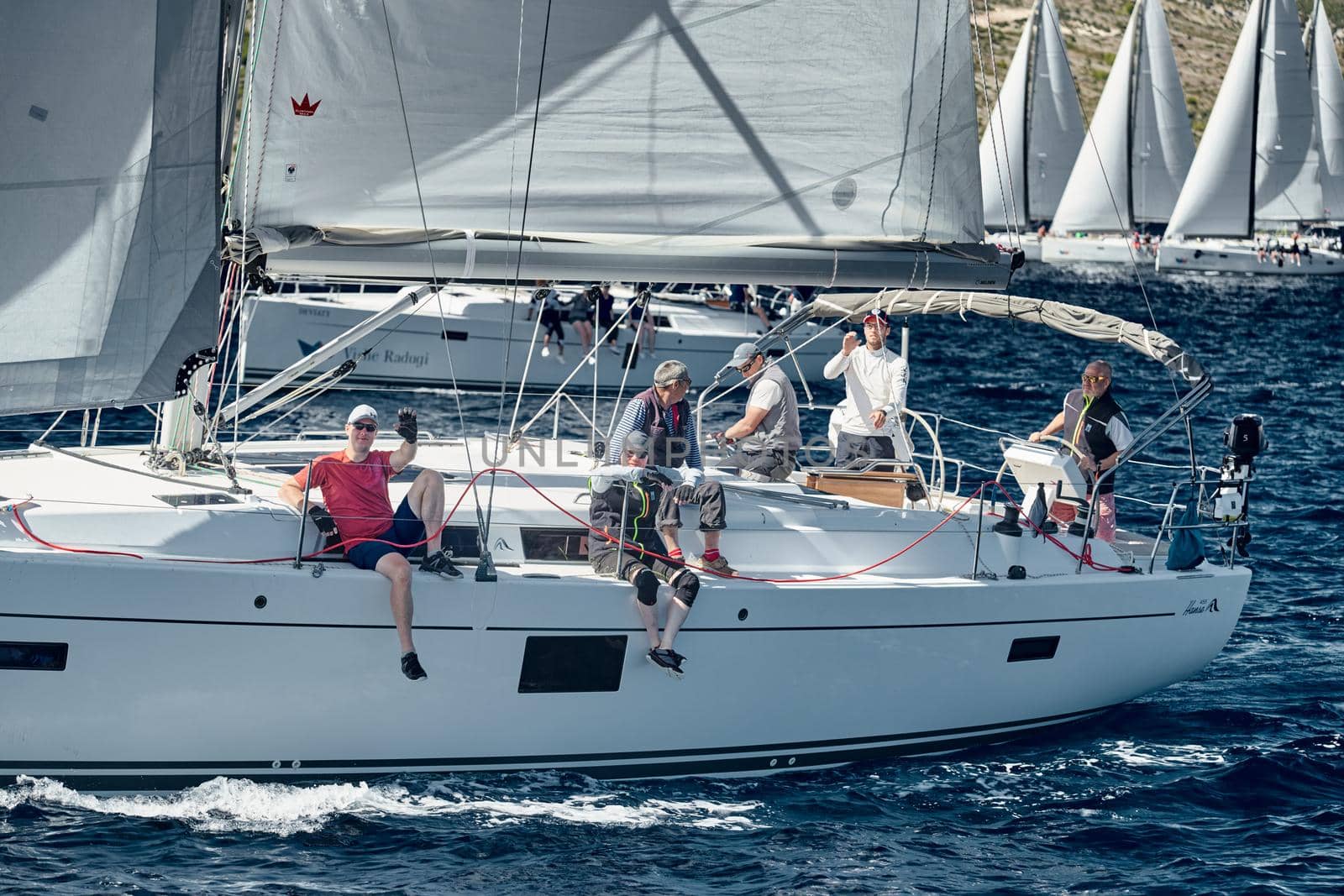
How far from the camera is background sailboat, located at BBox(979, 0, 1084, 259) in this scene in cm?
6556

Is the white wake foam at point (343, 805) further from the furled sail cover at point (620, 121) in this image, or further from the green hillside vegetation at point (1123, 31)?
the green hillside vegetation at point (1123, 31)

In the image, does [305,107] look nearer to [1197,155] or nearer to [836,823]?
[836,823]

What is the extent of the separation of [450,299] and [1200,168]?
149ft

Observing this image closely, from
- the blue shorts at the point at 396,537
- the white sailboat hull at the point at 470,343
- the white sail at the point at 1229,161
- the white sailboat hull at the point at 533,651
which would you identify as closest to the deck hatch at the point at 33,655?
the white sailboat hull at the point at 533,651

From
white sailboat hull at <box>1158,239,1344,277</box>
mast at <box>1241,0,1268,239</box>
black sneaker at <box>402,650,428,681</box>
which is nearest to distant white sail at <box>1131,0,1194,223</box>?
white sailboat hull at <box>1158,239,1344,277</box>

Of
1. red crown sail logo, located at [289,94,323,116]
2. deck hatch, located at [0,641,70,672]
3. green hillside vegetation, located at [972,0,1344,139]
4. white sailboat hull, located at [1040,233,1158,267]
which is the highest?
green hillside vegetation, located at [972,0,1344,139]

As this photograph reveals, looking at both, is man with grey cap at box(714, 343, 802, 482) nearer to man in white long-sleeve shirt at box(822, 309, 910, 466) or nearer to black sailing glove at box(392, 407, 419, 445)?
man in white long-sleeve shirt at box(822, 309, 910, 466)

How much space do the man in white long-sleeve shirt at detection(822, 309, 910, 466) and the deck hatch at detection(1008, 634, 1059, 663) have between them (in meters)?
1.85

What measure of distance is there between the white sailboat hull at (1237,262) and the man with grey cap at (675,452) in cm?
6059

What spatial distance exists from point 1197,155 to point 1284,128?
3613 millimetres

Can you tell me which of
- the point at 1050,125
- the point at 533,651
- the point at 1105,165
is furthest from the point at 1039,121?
the point at 533,651

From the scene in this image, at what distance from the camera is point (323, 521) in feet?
30.7

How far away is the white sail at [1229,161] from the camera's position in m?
64.3

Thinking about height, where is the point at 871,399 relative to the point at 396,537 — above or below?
Answer: above
